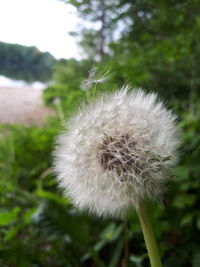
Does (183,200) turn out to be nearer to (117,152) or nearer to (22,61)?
(117,152)

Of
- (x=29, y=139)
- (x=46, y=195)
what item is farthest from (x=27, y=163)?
(x=46, y=195)

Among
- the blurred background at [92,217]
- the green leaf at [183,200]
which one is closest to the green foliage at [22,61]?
the blurred background at [92,217]

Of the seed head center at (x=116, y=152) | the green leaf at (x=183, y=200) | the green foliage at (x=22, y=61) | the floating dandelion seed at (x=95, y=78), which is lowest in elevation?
the green leaf at (x=183, y=200)

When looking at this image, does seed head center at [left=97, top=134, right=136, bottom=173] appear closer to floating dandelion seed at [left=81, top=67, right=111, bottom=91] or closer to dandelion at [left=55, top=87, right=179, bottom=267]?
dandelion at [left=55, top=87, right=179, bottom=267]

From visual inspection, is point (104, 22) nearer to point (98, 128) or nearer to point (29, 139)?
point (98, 128)

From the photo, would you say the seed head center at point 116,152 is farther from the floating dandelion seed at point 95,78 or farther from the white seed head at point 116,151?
the floating dandelion seed at point 95,78

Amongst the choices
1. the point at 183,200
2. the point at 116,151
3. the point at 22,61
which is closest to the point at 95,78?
the point at 116,151

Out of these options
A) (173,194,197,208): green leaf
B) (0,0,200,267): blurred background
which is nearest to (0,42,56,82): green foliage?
(0,0,200,267): blurred background
